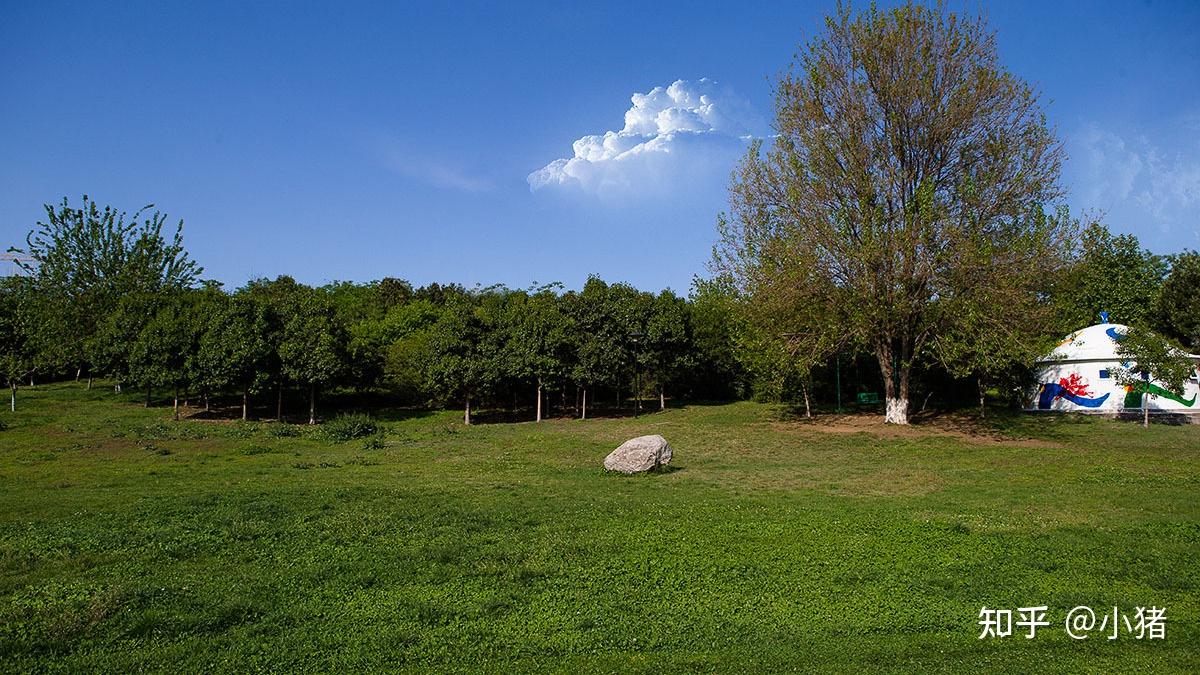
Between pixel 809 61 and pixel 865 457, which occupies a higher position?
pixel 809 61

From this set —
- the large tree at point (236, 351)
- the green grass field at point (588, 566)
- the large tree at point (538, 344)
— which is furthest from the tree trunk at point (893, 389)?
the large tree at point (236, 351)

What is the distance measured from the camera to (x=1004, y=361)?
27.8 meters

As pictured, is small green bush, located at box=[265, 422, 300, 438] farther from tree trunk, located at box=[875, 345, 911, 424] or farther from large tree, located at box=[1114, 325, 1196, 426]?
large tree, located at box=[1114, 325, 1196, 426]

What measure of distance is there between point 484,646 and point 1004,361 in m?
27.1

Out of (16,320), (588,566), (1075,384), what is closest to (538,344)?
(1075,384)

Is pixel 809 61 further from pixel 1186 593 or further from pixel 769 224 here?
pixel 1186 593

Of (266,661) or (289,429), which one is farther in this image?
(289,429)

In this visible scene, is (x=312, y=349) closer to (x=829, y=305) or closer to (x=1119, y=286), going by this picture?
(x=829, y=305)

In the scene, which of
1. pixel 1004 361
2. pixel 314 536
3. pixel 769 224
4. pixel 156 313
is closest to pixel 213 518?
pixel 314 536

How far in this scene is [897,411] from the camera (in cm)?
3164

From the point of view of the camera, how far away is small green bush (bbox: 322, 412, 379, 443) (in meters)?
30.3

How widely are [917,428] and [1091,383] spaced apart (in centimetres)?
1208

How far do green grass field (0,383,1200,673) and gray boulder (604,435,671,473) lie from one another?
23.5 inches

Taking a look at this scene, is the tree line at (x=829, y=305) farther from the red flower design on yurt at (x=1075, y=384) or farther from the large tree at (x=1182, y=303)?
the large tree at (x=1182, y=303)
